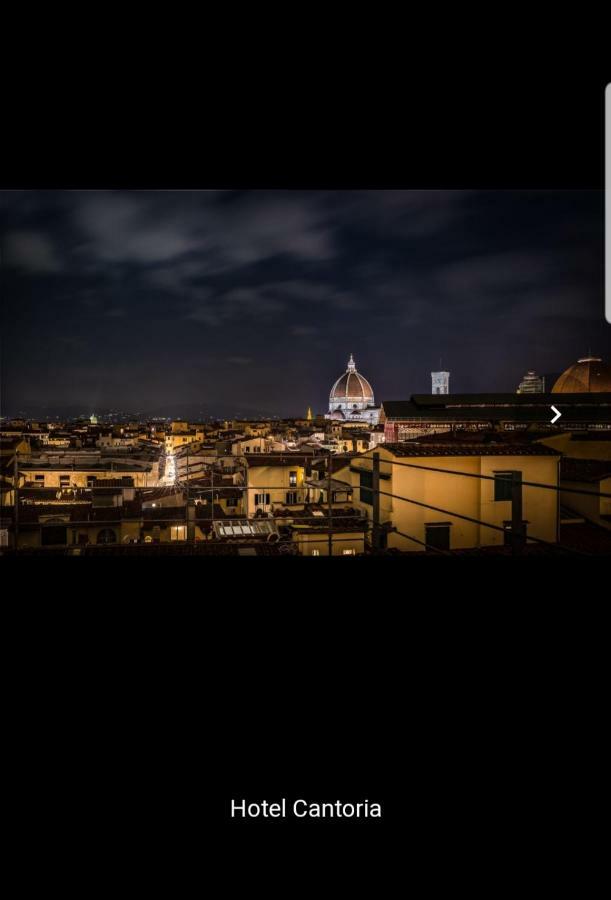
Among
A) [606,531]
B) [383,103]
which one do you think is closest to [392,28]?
[383,103]

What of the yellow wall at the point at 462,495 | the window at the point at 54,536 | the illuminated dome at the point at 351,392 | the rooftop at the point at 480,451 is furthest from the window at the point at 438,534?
the illuminated dome at the point at 351,392

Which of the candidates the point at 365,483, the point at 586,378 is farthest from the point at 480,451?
the point at 586,378

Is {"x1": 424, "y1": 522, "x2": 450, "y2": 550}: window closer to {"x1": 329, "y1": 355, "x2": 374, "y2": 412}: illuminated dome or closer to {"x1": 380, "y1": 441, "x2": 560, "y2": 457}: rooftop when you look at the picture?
{"x1": 380, "y1": 441, "x2": 560, "y2": 457}: rooftop

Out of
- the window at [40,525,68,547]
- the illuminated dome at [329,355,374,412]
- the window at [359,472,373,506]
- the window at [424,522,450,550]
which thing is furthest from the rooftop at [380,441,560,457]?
the illuminated dome at [329,355,374,412]

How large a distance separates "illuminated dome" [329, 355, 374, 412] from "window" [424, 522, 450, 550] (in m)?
44.0

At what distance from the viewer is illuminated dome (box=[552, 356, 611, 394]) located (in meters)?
24.8

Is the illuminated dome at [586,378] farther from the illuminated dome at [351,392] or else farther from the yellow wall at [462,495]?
the illuminated dome at [351,392]

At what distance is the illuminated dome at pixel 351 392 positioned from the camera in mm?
50469

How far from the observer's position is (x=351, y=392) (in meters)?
51.6

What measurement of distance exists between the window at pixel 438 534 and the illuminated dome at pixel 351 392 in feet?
144

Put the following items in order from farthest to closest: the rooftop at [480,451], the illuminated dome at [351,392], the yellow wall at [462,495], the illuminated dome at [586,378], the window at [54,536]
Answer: the illuminated dome at [351,392] < the illuminated dome at [586,378] < the window at [54,536] < the rooftop at [480,451] < the yellow wall at [462,495]

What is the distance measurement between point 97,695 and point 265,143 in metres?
1.32

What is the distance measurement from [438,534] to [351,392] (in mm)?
46649

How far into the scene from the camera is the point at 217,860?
1.01m
